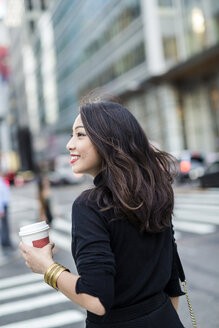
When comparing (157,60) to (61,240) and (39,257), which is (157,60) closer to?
(61,240)

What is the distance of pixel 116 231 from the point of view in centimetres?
164

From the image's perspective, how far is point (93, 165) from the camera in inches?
70.0

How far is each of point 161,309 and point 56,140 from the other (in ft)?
217

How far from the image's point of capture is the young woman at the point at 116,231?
1.55 metres

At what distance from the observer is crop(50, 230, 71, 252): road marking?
9.12 m

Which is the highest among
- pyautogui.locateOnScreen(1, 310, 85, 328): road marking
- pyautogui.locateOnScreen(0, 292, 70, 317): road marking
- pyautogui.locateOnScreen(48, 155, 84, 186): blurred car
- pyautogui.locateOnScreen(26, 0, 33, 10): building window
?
pyautogui.locateOnScreen(26, 0, 33, 10): building window

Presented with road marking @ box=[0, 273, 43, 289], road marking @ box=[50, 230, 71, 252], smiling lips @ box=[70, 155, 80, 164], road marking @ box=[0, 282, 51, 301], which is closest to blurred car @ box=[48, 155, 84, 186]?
road marking @ box=[50, 230, 71, 252]

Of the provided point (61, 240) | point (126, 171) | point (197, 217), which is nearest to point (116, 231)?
point (126, 171)

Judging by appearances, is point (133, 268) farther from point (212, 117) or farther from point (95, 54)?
point (95, 54)

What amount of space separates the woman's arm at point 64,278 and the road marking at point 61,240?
7.16 metres

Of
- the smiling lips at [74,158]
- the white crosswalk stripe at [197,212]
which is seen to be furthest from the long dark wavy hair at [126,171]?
the white crosswalk stripe at [197,212]

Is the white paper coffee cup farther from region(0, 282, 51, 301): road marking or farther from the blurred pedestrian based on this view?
the blurred pedestrian

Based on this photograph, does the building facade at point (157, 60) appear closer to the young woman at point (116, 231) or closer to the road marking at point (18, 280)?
the road marking at point (18, 280)

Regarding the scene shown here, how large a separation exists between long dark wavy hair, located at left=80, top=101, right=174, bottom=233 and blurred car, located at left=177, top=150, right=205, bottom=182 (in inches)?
811
